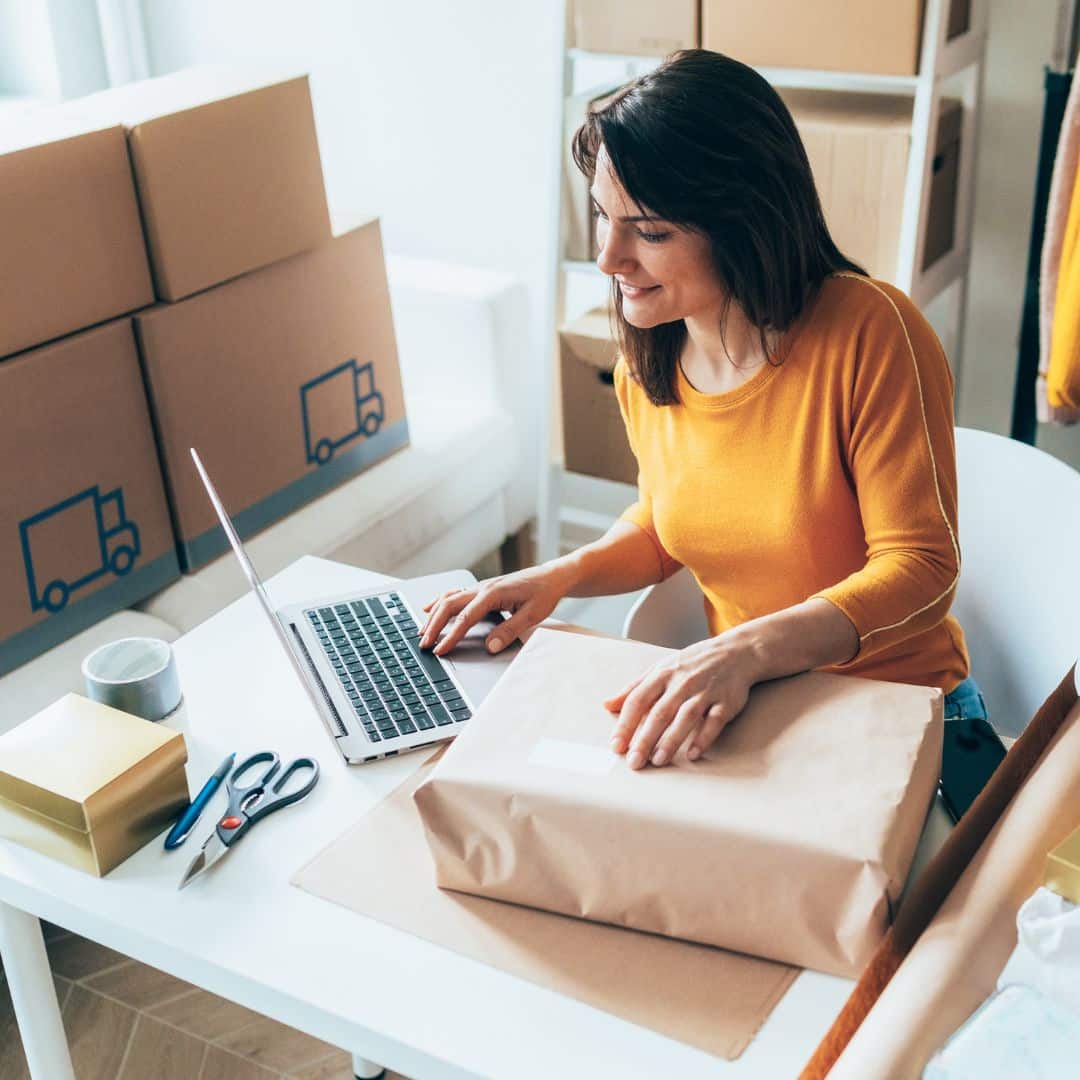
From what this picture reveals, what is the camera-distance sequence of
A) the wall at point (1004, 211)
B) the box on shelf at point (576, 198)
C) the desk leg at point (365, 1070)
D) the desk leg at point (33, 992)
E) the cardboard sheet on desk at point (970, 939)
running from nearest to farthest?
the cardboard sheet on desk at point (970, 939)
the desk leg at point (33, 992)
the desk leg at point (365, 1070)
the wall at point (1004, 211)
the box on shelf at point (576, 198)

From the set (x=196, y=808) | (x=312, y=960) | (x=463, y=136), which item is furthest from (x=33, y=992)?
(x=463, y=136)

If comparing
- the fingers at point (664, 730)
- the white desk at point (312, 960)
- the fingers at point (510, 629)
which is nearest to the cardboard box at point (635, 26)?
the fingers at point (510, 629)

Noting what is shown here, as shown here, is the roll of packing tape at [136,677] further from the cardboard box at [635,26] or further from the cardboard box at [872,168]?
the cardboard box at [635,26]

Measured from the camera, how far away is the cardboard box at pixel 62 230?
1.71 metres

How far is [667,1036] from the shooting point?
2.92 ft

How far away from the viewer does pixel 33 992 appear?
1180mm

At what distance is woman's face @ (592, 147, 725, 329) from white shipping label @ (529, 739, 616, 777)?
18.6 inches

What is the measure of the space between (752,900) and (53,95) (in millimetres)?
2593

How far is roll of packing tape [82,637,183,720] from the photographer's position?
1.23 metres

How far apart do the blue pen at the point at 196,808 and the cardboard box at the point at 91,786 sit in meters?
0.01

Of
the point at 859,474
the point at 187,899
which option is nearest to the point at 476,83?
the point at 859,474

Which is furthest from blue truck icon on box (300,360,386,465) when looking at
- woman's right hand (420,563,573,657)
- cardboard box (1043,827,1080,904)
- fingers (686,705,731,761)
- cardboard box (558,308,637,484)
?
cardboard box (1043,827,1080,904)

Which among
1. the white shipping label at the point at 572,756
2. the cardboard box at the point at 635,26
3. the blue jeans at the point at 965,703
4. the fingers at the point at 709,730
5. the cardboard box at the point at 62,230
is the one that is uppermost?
the cardboard box at the point at 635,26

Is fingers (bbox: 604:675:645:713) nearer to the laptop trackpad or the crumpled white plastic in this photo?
the laptop trackpad
